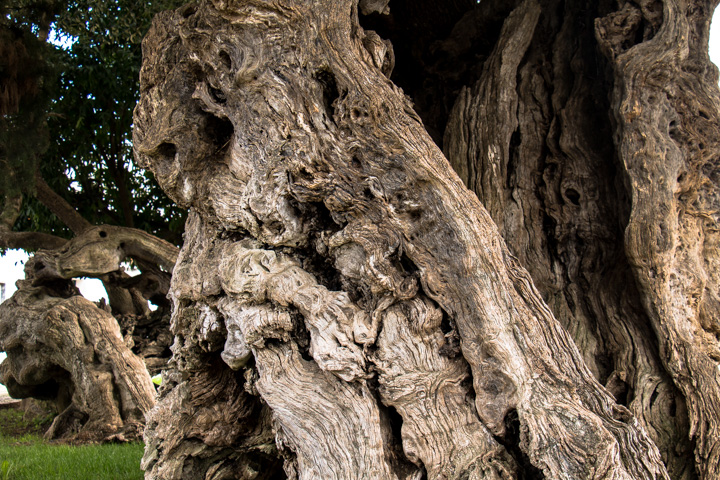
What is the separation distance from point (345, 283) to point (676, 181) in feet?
6.73

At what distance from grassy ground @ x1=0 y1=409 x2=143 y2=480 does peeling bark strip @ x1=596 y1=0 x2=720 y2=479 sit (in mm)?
4030

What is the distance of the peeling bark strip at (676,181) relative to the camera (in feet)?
10.6

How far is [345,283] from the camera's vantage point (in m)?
2.95

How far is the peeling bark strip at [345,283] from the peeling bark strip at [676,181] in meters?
0.96

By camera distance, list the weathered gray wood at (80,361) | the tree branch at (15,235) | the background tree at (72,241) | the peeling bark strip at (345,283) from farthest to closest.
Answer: the tree branch at (15,235), the weathered gray wood at (80,361), the background tree at (72,241), the peeling bark strip at (345,283)

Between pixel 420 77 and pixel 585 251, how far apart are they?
2169 mm

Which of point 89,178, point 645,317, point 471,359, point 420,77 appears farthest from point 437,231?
point 89,178

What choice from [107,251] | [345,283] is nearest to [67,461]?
[107,251]

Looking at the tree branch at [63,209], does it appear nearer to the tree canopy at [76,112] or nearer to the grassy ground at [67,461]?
the tree canopy at [76,112]

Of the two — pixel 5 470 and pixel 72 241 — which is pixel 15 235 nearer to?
pixel 72 241

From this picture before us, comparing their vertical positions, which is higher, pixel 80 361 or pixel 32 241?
pixel 32 241

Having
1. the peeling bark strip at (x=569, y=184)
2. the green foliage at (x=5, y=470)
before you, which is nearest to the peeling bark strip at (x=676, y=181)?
the peeling bark strip at (x=569, y=184)

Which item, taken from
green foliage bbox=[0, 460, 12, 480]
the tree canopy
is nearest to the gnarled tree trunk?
the tree canopy

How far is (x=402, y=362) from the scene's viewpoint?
265 cm
